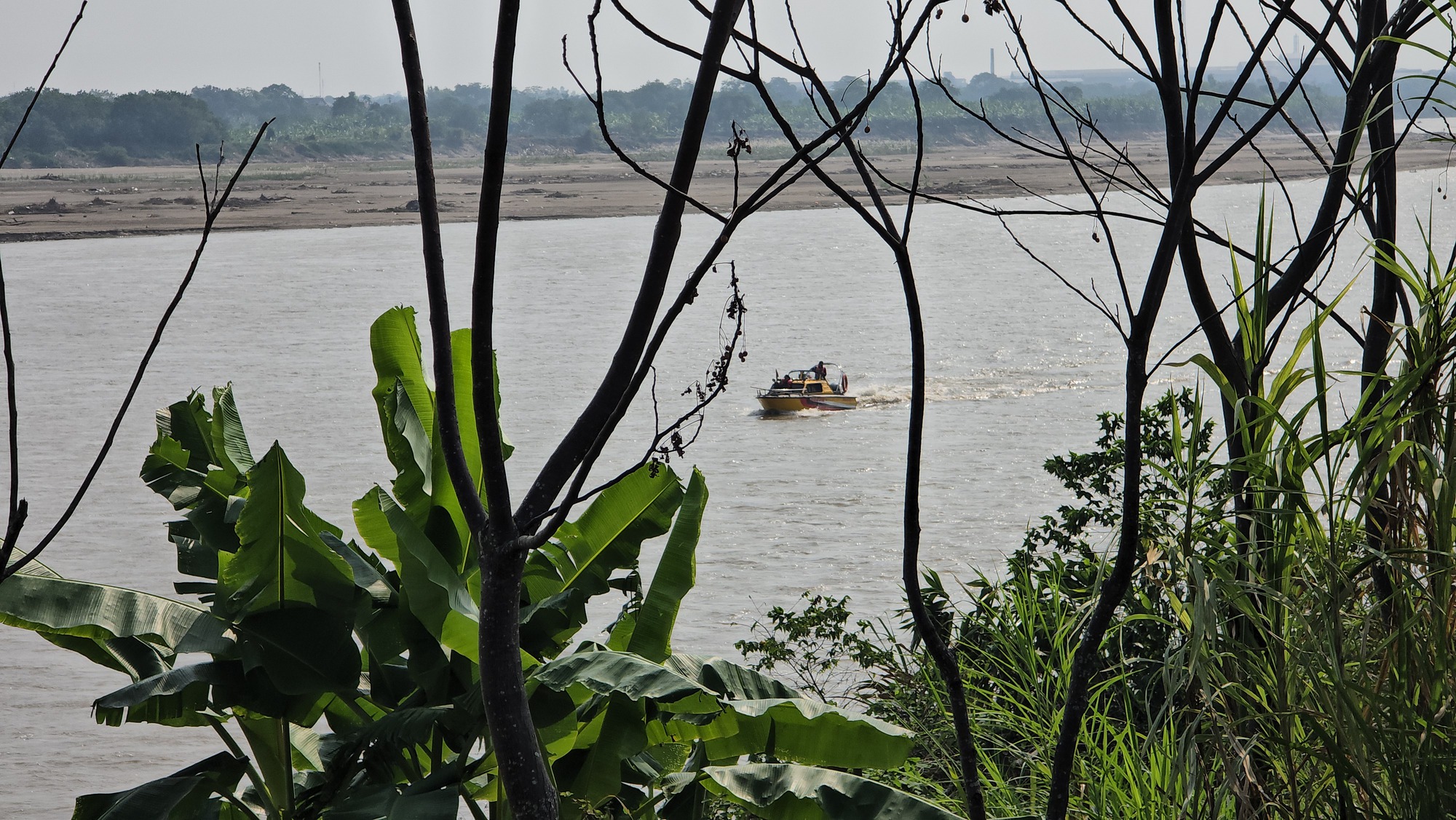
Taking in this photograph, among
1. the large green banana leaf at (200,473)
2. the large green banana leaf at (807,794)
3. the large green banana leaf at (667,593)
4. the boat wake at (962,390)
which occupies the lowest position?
the boat wake at (962,390)

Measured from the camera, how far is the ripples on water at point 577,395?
10.4 metres

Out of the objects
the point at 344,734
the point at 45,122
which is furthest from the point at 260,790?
the point at 45,122

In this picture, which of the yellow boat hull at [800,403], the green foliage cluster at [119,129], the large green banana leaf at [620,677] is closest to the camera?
the large green banana leaf at [620,677]

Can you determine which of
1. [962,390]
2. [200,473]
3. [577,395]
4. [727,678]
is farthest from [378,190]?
[727,678]

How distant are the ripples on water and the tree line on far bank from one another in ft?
62.5

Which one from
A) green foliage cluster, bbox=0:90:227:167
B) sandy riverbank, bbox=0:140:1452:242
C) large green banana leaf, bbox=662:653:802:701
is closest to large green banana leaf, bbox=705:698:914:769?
large green banana leaf, bbox=662:653:802:701

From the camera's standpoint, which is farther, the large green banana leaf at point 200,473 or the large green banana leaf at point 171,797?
the large green banana leaf at point 200,473

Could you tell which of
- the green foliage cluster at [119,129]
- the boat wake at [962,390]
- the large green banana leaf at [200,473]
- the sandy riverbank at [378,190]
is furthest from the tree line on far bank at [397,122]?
the large green banana leaf at [200,473]

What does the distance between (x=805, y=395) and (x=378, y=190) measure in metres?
44.7

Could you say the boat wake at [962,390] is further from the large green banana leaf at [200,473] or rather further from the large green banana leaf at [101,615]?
the large green banana leaf at [101,615]

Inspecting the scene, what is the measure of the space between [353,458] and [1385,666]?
14.9 meters

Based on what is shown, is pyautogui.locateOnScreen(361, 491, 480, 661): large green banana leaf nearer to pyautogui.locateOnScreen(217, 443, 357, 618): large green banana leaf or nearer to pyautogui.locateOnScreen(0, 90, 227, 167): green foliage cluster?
pyautogui.locateOnScreen(217, 443, 357, 618): large green banana leaf

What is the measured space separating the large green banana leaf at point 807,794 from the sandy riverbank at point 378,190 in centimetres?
3424

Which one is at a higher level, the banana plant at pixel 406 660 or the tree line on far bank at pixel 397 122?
the tree line on far bank at pixel 397 122
